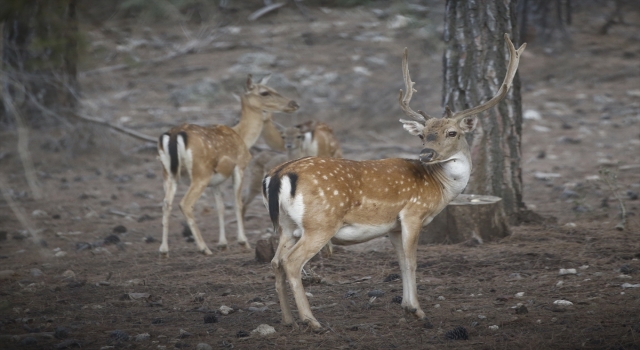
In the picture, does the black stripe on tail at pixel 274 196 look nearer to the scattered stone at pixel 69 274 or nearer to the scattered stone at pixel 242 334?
the scattered stone at pixel 242 334

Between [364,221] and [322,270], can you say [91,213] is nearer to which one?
[322,270]

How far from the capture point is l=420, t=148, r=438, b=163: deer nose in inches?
228

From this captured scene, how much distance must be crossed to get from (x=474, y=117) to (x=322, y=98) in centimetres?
1069

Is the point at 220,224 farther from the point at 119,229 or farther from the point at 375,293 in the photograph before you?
the point at 375,293

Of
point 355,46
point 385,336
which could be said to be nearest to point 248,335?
point 385,336

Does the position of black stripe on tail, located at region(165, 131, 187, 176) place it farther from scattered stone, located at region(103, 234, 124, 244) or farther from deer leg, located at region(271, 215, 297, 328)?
deer leg, located at region(271, 215, 297, 328)

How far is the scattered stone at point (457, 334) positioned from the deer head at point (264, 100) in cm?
599

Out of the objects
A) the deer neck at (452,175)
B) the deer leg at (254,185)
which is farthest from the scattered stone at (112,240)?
the deer neck at (452,175)

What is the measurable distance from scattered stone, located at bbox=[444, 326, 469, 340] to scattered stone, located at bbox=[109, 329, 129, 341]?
86.1 inches

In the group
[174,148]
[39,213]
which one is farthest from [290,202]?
[39,213]

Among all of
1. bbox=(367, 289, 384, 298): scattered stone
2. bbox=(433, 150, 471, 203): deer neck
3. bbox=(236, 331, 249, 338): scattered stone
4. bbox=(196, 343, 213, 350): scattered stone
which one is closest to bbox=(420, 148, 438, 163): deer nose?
bbox=(433, 150, 471, 203): deer neck

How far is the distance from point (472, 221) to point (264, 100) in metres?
3.89

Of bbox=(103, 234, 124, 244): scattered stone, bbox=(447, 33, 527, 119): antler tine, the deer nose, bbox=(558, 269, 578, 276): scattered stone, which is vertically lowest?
bbox=(103, 234, 124, 244): scattered stone

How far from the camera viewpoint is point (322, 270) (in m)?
7.30
